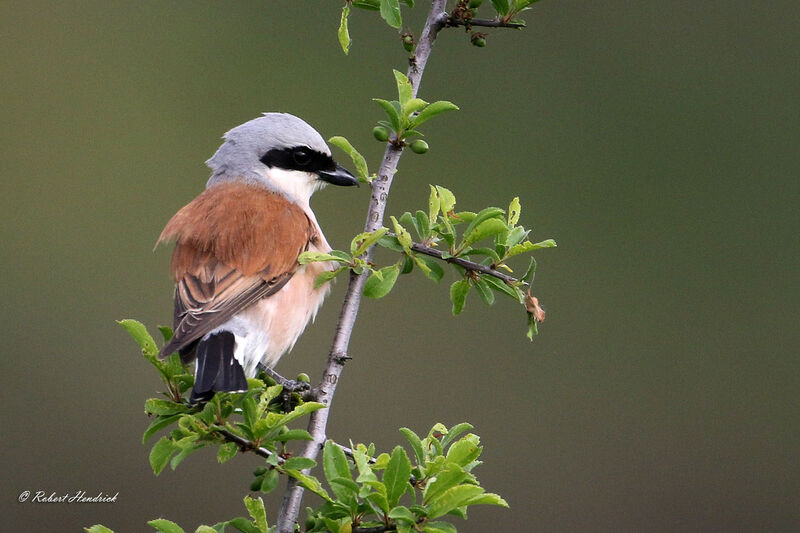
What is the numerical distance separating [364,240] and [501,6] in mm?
656

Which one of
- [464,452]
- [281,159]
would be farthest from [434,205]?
[281,159]

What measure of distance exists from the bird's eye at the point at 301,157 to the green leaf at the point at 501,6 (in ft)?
2.97

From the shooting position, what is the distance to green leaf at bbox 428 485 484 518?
5.88 ft

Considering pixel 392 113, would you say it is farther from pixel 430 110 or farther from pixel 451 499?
pixel 451 499

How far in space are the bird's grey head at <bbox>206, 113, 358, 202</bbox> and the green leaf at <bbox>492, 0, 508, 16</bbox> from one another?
0.82 m

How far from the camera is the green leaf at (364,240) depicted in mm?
2000

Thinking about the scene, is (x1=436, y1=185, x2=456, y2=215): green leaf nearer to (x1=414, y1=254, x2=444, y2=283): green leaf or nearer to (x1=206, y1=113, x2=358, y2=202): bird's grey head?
(x1=414, y1=254, x2=444, y2=283): green leaf

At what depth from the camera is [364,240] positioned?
6.72ft

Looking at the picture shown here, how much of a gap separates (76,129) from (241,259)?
15.9ft

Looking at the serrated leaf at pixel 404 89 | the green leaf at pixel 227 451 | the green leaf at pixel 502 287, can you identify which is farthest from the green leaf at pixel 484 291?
the green leaf at pixel 227 451

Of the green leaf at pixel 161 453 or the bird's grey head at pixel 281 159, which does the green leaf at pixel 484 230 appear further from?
the bird's grey head at pixel 281 159

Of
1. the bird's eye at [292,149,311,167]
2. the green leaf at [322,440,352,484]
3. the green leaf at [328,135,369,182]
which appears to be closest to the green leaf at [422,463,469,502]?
the green leaf at [322,440,352,484]

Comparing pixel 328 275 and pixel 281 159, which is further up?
pixel 281 159

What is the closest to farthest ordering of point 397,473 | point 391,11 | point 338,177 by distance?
point 397,473 → point 391,11 → point 338,177
